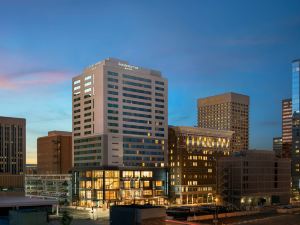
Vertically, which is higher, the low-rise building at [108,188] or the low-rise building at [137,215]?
the low-rise building at [137,215]

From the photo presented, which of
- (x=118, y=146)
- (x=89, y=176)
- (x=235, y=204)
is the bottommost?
(x=235, y=204)

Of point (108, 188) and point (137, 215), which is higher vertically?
point (137, 215)

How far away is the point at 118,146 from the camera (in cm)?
19838

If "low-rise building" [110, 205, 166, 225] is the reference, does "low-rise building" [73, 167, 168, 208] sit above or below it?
below

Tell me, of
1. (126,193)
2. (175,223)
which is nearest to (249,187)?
(126,193)

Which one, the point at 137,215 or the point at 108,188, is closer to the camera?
the point at 137,215

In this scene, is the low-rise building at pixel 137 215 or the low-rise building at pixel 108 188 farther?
the low-rise building at pixel 108 188

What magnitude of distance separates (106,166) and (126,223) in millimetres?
108163

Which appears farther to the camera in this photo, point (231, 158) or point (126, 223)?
point (231, 158)

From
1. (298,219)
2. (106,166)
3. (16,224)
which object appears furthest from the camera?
(106,166)

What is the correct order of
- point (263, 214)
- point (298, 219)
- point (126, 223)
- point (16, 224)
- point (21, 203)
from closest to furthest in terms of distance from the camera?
1. point (126, 223)
2. point (16, 224)
3. point (21, 203)
4. point (298, 219)
5. point (263, 214)

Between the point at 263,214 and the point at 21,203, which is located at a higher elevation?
the point at 21,203

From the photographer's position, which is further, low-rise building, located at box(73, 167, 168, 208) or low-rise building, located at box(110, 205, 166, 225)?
low-rise building, located at box(73, 167, 168, 208)

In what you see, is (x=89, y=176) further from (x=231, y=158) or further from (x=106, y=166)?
(x=231, y=158)
